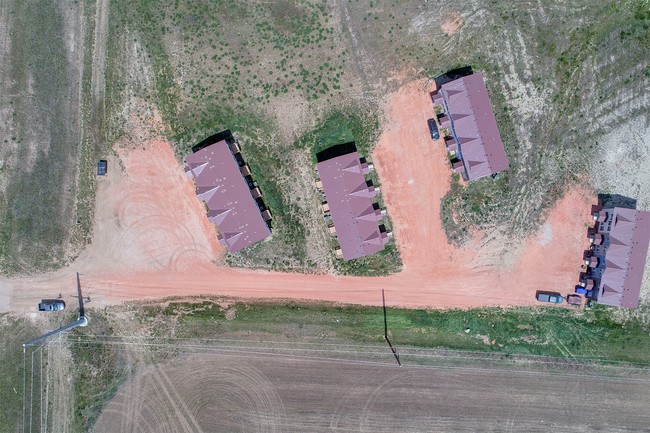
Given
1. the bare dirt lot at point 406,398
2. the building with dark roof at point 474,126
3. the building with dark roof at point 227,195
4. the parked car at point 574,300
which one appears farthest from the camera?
the bare dirt lot at point 406,398

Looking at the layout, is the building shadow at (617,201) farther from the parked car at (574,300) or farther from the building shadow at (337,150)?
the building shadow at (337,150)

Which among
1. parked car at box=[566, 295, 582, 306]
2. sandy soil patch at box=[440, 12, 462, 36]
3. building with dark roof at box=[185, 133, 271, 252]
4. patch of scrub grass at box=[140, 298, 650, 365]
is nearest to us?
building with dark roof at box=[185, 133, 271, 252]

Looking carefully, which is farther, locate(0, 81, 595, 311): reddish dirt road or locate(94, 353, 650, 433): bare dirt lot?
locate(94, 353, 650, 433): bare dirt lot

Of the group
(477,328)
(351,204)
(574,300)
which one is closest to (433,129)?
(351,204)

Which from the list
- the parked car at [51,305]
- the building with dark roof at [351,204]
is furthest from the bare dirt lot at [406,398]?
the parked car at [51,305]

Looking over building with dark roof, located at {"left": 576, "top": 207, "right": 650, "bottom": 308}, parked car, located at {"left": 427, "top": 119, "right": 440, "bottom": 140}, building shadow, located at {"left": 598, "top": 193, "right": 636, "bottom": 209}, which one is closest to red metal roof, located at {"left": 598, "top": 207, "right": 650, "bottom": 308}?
building with dark roof, located at {"left": 576, "top": 207, "right": 650, "bottom": 308}

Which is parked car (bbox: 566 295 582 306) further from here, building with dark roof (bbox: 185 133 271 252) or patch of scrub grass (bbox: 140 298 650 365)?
building with dark roof (bbox: 185 133 271 252)
